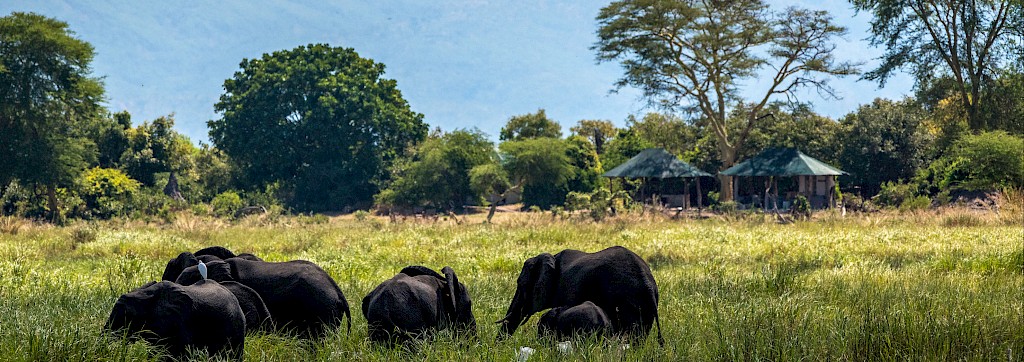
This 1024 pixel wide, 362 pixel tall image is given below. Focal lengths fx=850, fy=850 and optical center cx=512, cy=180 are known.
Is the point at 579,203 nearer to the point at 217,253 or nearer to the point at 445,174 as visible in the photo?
the point at 445,174

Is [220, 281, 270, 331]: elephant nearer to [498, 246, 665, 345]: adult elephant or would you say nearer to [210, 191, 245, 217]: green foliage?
[498, 246, 665, 345]: adult elephant

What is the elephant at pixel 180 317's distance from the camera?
190 inches

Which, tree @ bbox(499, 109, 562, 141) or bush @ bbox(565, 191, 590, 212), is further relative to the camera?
tree @ bbox(499, 109, 562, 141)

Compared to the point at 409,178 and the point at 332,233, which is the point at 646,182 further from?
the point at 332,233

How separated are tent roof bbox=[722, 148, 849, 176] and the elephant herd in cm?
3072

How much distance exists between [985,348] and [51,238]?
18.4 m

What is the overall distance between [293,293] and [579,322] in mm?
1938

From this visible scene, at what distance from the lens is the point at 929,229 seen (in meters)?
18.9

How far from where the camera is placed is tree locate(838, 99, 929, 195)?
132 ft

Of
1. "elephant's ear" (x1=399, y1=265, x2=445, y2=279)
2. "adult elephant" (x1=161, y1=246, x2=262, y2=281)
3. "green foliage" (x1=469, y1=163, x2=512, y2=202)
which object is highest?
"green foliage" (x1=469, y1=163, x2=512, y2=202)

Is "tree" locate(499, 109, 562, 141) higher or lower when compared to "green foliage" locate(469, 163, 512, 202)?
higher

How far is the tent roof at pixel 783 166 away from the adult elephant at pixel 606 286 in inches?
1207

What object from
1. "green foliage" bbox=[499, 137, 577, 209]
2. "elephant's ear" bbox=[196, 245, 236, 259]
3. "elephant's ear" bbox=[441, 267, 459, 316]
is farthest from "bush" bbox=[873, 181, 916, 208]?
"elephant's ear" bbox=[196, 245, 236, 259]

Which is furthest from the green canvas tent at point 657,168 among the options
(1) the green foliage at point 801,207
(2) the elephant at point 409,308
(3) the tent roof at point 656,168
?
(2) the elephant at point 409,308
